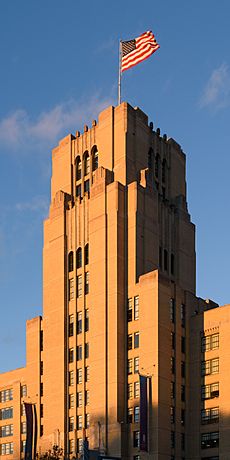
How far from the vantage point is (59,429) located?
98.9 meters

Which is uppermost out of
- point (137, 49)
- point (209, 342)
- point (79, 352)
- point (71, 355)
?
point (137, 49)

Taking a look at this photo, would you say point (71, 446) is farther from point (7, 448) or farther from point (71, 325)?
point (7, 448)

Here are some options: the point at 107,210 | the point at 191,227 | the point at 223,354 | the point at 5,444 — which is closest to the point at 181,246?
→ the point at 191,227

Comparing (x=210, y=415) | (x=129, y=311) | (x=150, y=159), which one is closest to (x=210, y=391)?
(x=210, y=415)

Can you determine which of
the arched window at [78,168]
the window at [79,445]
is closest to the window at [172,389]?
the window at [79,445]

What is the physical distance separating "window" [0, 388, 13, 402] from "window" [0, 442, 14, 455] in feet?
20.0

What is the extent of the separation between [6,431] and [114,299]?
29.4 m

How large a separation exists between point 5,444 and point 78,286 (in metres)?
25.9

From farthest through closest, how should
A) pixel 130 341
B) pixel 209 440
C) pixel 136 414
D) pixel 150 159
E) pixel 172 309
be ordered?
pixel 150 159
pixel 172 309
pixel 130 341
pixel 209 440
pixel 136 414

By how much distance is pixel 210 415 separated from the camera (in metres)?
92.4

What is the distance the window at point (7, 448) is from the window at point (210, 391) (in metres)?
30.5

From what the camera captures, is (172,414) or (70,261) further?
(70,261)

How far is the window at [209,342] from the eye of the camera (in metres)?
94.1

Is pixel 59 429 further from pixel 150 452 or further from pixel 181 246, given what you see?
pixel 181 246
